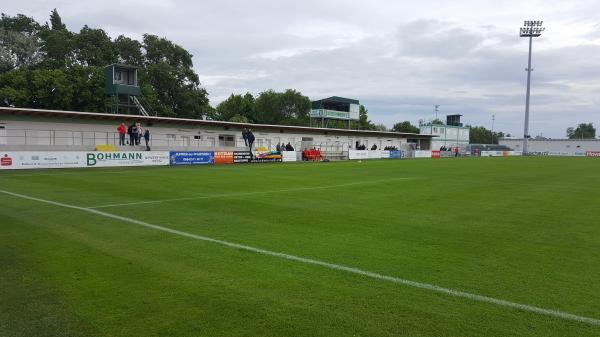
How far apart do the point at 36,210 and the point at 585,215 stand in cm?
1363

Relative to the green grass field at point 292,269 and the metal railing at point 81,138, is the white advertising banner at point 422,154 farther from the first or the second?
the green grass field at point 292,269

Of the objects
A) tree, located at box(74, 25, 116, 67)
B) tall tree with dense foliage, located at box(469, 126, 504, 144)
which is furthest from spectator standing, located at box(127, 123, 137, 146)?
tall tree with dense foliage, located at box(469, 126, 504, 144)

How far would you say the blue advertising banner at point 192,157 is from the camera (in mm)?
33344

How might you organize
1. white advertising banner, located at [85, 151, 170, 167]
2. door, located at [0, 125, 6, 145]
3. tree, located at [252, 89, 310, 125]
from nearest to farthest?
1. white advertising banner, located at [85, 151, 170, 167]
2. door, located at [0, 125, 6, 145]
3. tree, located at [252, 89, 310, 125]

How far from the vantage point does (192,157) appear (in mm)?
34594

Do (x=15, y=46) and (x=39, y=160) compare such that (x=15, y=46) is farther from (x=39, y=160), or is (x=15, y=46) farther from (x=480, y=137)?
(x=480, y=137)

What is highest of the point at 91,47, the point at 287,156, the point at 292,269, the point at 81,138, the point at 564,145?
the point at 91,47

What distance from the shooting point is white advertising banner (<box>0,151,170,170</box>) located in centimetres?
2522

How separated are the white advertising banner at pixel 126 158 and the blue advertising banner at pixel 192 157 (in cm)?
60

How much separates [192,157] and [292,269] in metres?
30.1

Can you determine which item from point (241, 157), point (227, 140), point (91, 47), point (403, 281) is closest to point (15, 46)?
point (91, 47)

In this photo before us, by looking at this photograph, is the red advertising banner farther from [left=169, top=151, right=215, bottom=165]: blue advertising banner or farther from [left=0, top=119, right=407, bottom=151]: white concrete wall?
[left=0, top=119, right=407, bottom=151]: white concrete wall

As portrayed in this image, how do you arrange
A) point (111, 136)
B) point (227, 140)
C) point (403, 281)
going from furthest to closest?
point (227, 140) → point (111, 136) → point (403, 281)

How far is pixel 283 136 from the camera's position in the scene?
52.2m
